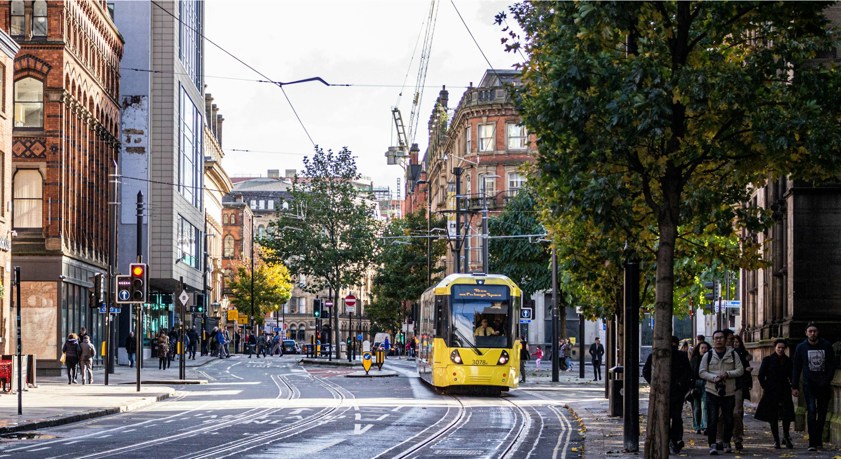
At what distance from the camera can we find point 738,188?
19.0 meters

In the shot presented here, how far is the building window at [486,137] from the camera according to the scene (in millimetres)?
89000

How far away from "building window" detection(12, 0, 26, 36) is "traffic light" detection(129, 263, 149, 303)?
59.4ft

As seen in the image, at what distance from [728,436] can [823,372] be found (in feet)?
5.54

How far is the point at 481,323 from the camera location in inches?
1430

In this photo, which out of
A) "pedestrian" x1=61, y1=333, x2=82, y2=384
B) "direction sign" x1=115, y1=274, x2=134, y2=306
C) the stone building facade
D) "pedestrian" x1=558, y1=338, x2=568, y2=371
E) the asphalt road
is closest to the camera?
the asphalt road

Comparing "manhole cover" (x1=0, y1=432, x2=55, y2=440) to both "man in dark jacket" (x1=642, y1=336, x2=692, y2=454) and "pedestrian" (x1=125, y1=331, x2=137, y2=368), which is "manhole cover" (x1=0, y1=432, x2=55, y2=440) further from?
"pedestrian" (x1=125, y1=331, x2=137, y2=368)

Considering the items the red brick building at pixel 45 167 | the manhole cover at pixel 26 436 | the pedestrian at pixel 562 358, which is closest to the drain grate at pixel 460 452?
the manhole cover at pixel 26 436

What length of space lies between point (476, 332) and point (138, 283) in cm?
876

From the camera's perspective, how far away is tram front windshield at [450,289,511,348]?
36250 mm

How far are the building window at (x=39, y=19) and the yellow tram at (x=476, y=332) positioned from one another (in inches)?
843

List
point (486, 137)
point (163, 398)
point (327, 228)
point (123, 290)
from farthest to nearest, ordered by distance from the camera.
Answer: point (486, 137), point (327, 228), point (123, 290), point (163, 398)

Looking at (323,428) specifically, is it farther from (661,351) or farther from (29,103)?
(29,103)

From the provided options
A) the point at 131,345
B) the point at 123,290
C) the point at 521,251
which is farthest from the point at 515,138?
the point at 123,290

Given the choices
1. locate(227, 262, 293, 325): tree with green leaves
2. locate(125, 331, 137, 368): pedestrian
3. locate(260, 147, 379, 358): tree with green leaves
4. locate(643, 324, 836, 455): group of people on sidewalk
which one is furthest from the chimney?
locate(643, 324, 836, 455): group of people on sidewalk
